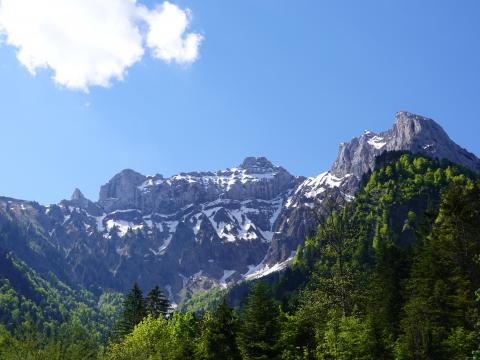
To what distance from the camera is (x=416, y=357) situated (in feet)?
127

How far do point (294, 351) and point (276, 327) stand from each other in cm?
356

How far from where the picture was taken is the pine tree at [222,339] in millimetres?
50656

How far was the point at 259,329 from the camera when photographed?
2009 inches

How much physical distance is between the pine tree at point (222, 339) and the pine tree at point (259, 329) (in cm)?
91

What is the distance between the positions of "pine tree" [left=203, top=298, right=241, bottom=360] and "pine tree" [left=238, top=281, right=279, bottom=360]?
0.91 metres

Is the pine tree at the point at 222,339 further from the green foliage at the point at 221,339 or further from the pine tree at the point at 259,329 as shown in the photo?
the pine tree at the point at 259,329

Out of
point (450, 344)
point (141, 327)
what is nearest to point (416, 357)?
point (450, 344)

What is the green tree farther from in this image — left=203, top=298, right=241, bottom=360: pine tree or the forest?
left=203, top=298, right=241, bottom=360: pine tree

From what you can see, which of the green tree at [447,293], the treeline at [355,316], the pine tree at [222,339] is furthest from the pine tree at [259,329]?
the green tree at [447,293]

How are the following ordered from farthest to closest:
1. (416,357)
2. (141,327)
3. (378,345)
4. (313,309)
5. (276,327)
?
(141,327), (276,327), (313,309), (378,345), (416,357)


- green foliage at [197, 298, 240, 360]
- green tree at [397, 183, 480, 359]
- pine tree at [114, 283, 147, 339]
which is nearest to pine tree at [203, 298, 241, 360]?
green foliage at [197, 298, 240, 360]

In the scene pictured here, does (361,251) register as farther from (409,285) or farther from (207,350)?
(207,350)

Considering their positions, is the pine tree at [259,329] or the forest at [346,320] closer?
the forest at [346,320]

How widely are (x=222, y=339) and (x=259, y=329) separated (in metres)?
3.90
